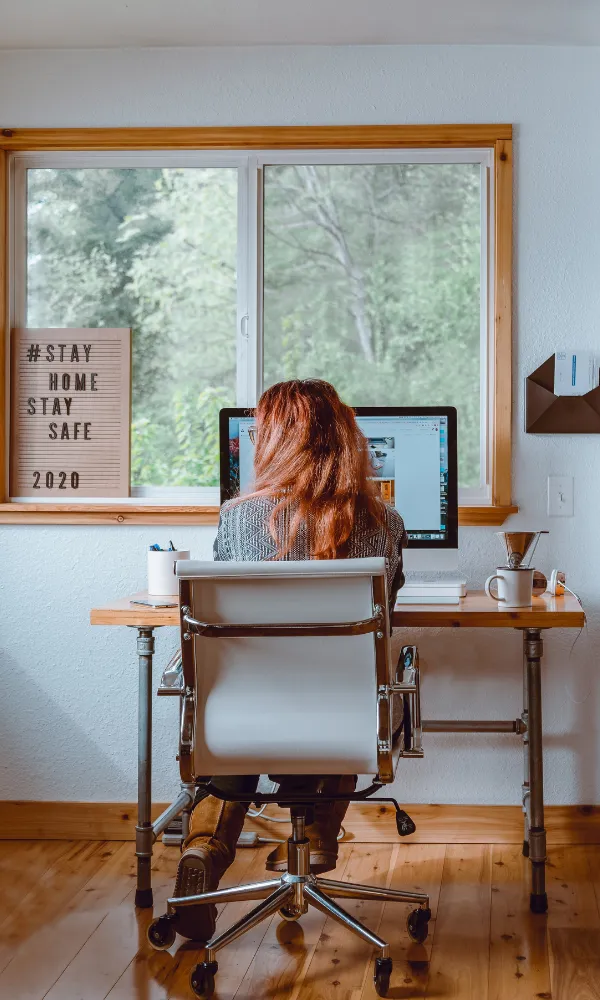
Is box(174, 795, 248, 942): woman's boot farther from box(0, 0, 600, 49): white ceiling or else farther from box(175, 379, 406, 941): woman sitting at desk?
box(0, 0, 600, 49): white ceiling

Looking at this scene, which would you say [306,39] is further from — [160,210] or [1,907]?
[1,907]

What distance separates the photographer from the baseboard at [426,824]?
9.10 feet

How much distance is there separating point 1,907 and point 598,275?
7.46 ft

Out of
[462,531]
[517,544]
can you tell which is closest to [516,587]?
[517,544]

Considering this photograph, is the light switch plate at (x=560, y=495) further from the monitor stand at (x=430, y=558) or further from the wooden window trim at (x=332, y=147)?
the monitor stand at (x=430, y=558)

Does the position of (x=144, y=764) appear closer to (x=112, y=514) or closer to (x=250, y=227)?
(x=112, y=514)

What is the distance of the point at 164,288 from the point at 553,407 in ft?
3.91

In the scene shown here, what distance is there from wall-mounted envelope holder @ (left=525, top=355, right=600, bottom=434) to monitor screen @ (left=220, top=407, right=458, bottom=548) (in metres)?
0.38

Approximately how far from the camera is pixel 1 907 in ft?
7.63

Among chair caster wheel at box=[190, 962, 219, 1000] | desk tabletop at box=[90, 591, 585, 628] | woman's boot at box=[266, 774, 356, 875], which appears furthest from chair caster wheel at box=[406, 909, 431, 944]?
desk tabletop at box=[90, 591, 585, 628]

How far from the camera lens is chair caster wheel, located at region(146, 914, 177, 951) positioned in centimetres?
208

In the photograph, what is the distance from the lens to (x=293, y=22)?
266 centimetres

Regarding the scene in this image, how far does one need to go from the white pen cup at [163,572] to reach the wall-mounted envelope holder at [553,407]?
1.09 meters

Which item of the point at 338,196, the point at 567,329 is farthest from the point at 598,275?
the point at 338,196
